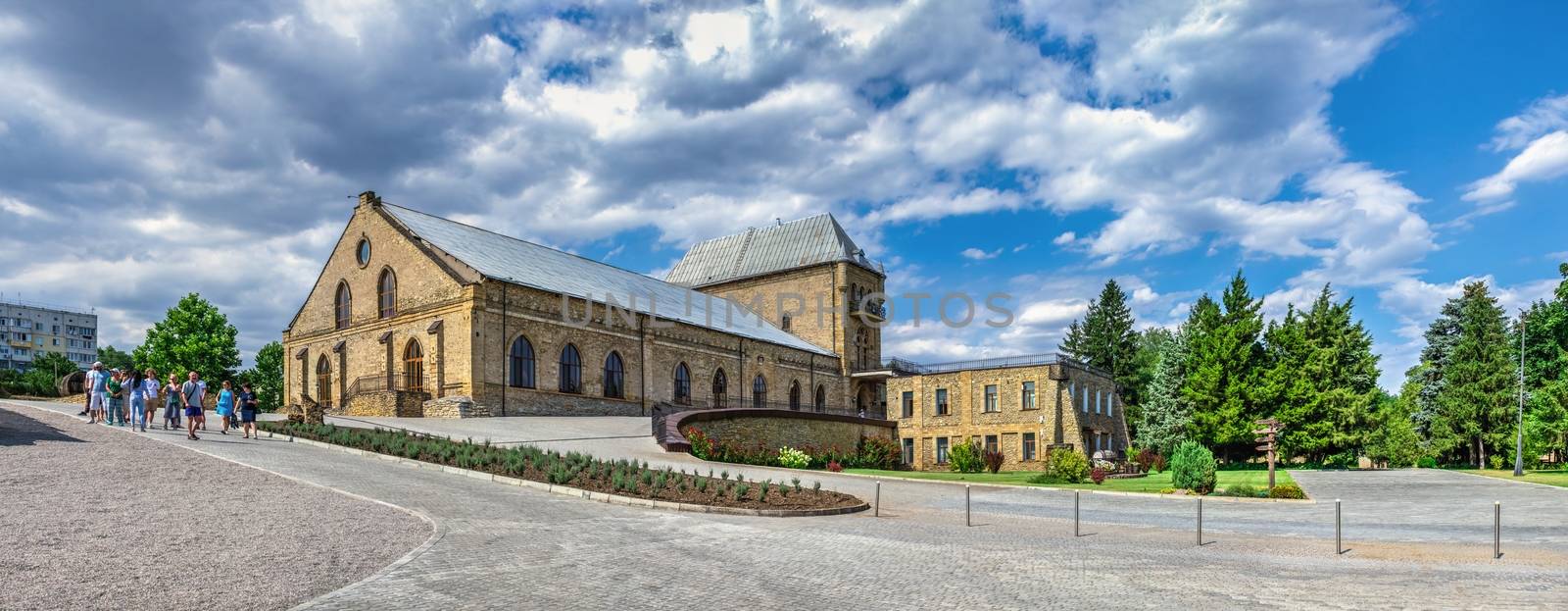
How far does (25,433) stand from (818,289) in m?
45.6

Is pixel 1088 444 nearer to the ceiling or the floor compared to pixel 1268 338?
nearer to the floor

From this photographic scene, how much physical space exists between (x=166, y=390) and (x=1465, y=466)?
56961mm

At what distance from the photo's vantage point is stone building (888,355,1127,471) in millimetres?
45156

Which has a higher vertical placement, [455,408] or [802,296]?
[802,296]

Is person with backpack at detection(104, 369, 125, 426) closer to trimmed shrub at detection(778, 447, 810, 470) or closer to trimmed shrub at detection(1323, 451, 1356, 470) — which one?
trimmed shrub at detection(778, 447, 810, 470)

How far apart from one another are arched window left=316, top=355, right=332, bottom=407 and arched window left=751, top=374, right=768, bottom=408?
20894 mm

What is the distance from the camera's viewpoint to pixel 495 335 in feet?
120

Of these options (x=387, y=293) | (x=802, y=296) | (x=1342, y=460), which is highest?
(x=802, y=296)

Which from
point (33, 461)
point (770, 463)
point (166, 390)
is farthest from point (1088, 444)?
point (33, 461)

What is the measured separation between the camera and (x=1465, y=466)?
158ft

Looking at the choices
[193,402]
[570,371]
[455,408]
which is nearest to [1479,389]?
[570,371]

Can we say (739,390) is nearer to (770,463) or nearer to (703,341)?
(703,341)

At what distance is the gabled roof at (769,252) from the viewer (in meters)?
62.3

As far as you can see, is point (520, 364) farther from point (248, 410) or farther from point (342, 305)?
point (248, 410)
